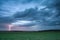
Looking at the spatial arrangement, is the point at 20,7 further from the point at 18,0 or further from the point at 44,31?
the point at 44,31

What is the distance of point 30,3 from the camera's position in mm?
2037

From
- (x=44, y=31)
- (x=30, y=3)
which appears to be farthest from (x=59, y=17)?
(x=30, y=3)

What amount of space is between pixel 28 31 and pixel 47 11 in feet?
1.21

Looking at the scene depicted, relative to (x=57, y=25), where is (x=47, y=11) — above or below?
above

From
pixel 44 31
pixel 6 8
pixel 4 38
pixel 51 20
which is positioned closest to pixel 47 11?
pixel 51 20

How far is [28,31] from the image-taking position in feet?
6.55

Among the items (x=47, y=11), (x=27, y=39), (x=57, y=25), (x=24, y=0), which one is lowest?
(x=27, y=39)

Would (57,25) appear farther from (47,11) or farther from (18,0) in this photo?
(18,0)

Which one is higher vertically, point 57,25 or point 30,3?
point 30,3

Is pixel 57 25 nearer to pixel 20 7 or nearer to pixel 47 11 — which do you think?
pixel 47 11

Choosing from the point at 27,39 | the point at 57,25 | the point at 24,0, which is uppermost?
the point at 24,0

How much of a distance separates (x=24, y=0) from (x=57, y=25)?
55cm

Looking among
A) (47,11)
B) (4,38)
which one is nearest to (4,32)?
(4,38)

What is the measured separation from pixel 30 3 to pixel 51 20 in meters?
0.36
